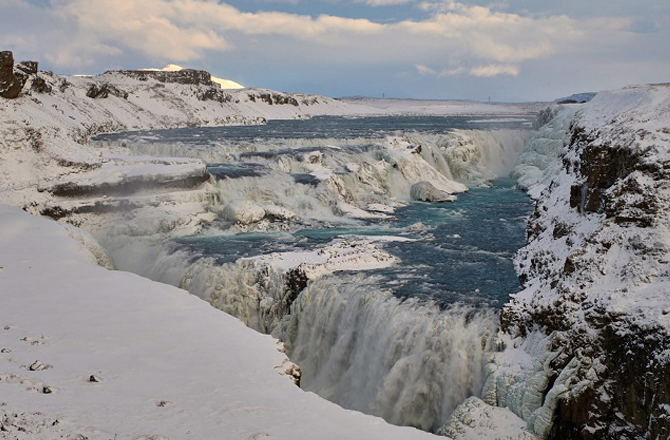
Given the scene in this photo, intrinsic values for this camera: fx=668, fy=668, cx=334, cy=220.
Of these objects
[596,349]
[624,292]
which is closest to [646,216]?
[624,292]

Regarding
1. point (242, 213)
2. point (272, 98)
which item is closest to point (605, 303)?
point (242, 213)

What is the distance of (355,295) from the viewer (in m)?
14.2

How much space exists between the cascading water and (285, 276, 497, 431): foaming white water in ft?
0.08

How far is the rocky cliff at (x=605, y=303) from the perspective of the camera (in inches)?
340

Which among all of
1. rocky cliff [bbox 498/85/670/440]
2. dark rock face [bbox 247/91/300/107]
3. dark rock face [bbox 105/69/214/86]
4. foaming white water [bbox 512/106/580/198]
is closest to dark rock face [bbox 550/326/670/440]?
rocky cliff [bbox 498/85/670/440]

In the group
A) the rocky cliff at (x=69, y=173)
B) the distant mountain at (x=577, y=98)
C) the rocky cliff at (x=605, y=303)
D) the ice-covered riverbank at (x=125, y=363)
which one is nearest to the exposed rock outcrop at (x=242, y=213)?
the rocky cliff at (x=69, y=173)

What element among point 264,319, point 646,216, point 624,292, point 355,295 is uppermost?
point 646,216

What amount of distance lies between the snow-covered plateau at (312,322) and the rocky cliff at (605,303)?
0.03 m

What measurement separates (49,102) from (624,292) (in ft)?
152

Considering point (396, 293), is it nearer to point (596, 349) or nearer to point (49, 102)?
point (596, 349)

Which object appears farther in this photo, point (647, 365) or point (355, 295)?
point (355, 295)

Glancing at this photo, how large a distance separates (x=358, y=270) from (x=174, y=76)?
6510 cm

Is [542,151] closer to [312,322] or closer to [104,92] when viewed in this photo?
[312,322]

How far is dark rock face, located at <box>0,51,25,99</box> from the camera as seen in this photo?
2700cm
